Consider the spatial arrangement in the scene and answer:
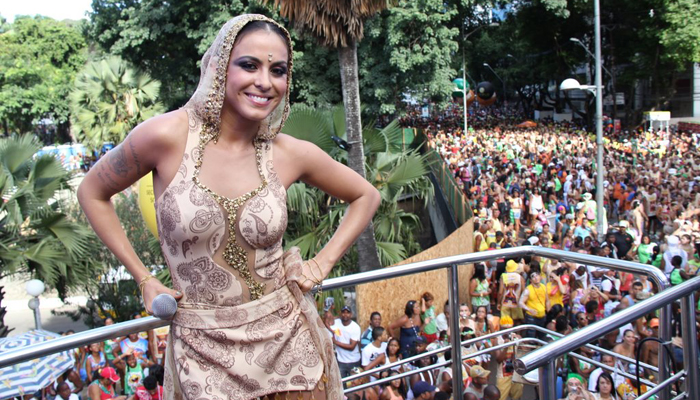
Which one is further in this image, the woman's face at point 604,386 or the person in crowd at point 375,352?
the person in crowd at point 375,352

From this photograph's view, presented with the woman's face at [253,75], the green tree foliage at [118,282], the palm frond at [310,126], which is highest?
the woman's face at [253,75]

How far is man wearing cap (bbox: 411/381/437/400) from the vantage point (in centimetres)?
508

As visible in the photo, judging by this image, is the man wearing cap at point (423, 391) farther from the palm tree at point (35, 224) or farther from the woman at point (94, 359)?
the palm tree at point (35, 224)

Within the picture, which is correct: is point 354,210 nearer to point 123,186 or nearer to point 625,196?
point 123,186

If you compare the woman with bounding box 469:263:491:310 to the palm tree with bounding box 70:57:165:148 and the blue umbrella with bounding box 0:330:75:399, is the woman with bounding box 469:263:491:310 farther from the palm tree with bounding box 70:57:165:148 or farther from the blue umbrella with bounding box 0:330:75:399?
the palm tree with bounding box 70:57:165:148

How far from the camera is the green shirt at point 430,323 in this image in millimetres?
7700

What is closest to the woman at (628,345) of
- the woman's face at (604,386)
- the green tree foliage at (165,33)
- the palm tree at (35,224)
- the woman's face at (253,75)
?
the woman's face at (604,386)

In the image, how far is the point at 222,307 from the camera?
180 cm

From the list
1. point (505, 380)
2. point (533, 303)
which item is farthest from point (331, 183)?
point (533, 303)

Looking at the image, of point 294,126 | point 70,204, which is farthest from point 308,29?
point 70,204

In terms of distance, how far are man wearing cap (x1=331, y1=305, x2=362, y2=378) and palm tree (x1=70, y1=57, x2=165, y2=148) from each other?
14391 millimetres

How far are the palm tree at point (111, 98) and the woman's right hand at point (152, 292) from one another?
60.3 feet

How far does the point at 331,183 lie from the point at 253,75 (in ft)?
1.44

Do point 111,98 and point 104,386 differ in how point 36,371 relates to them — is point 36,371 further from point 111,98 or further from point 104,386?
point 111,98
